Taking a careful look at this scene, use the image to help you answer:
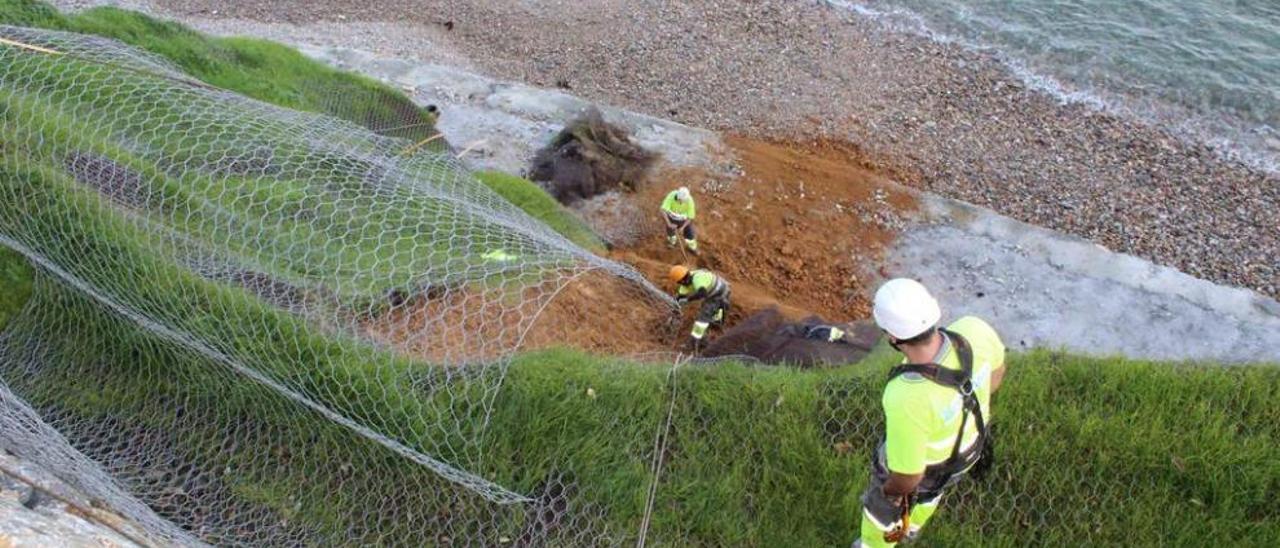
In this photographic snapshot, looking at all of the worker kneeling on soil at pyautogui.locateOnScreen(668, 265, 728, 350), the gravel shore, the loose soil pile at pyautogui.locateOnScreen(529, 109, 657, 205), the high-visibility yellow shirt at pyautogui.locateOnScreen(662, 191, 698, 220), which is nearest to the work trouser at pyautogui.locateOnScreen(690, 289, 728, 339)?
the worker kneeling on soil at pyautogui.locateOnScreen(668, 265, 728, 350)

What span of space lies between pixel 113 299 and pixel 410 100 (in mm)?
7335

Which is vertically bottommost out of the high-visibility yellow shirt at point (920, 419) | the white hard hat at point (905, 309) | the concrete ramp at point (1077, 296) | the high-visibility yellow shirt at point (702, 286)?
the concrete ramp at point (1077, 296)

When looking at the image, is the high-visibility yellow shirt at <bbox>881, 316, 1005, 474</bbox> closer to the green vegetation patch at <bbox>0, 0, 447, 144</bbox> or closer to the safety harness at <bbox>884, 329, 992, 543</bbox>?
the safety harness at <bbox>884, 329, 992, 543</bbox>

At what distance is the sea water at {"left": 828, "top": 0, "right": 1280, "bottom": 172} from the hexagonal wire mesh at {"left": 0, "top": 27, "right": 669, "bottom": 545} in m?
13.1

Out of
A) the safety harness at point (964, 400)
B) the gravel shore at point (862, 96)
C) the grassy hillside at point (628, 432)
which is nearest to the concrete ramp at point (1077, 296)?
the gravel shore at point (862, 96)

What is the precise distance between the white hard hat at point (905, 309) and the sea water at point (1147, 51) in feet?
45.7

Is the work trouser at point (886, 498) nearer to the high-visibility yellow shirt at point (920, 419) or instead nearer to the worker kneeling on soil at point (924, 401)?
the worker kneeling on soil at point (924, 401)

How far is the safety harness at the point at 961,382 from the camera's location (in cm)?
407

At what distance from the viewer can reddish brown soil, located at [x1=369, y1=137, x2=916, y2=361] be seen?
6.22 metres

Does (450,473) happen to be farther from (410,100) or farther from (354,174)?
(410,100)

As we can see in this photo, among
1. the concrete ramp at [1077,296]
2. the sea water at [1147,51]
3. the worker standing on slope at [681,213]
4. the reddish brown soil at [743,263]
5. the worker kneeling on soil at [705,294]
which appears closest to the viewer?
the reddish brown soil at [743,263]

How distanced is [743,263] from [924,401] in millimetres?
6885

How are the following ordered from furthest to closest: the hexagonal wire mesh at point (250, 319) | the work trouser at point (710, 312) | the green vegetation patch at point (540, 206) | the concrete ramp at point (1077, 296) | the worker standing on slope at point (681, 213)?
the green vegetation patch at point (540, 206) < the worker standing on slope at point (681, 213) < the concrete ramp at point (1077, 296) < the work trouser at point (710, 312) < the hexagonal wire mesh at point (250, 319)

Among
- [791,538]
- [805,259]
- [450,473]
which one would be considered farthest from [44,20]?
[791,538]
